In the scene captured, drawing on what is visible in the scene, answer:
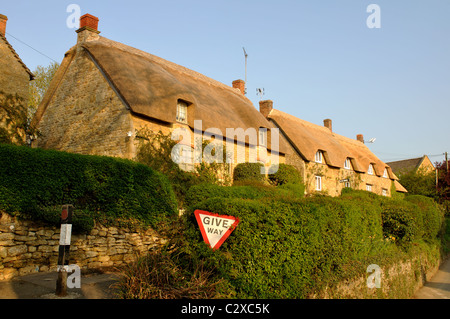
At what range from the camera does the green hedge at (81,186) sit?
27.2ft

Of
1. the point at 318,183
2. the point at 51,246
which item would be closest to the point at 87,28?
the point at 51,246

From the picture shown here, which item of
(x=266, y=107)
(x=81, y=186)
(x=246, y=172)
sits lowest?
(x=81, y=186)

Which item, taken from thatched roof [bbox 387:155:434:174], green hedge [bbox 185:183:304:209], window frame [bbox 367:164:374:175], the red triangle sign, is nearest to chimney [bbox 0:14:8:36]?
green hedge [bbox 185:183:304:209]

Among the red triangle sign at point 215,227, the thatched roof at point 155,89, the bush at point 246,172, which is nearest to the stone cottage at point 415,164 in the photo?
the bush at point 246,172

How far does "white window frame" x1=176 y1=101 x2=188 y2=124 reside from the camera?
52.5 ft

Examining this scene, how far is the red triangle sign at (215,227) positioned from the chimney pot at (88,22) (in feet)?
47.1

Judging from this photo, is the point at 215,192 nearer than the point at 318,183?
Yes

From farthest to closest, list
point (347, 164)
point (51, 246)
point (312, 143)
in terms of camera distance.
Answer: point (347, 164) → point (312, 143) → point (51, 246)

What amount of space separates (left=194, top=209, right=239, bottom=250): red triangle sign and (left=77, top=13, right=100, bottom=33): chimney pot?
47.1ft

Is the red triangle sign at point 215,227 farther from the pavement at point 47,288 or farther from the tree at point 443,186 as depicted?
the tree at point 443,186

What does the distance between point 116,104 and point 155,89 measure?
1.72 meters

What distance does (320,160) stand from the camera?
1030 inches

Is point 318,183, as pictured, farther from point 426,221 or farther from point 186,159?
point 186,159
